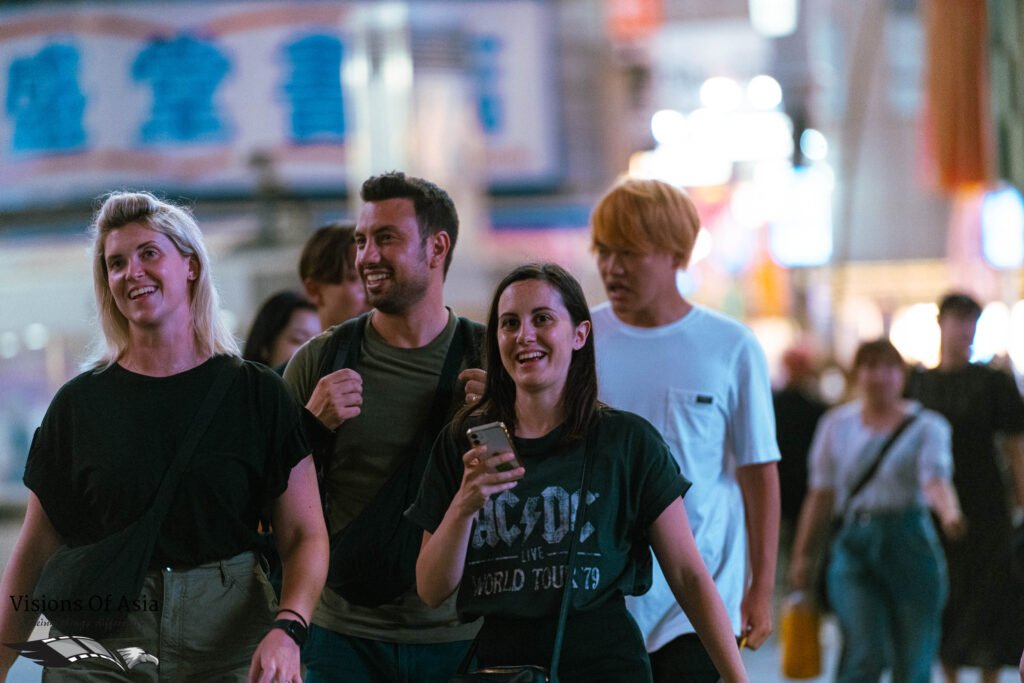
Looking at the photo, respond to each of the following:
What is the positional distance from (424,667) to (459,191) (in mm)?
15867

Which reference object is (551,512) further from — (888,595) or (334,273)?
(888,595)

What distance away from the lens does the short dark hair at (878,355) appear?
322 inches

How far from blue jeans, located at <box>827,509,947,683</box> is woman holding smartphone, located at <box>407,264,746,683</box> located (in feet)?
12.4

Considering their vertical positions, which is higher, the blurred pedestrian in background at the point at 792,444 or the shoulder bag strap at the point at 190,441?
the shoulder bag strap at the point at 190,441

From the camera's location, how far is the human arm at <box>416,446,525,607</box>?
379 centimetres

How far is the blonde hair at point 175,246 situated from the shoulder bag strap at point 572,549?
972mm

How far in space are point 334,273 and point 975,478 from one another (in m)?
4.49

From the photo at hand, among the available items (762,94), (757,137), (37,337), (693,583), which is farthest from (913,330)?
(693,583)

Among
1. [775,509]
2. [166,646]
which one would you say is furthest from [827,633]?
[166,646]

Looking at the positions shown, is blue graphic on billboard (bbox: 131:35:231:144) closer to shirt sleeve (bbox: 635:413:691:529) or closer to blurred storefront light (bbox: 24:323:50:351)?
blurred storefront light (bbox: 24:323:50:351)

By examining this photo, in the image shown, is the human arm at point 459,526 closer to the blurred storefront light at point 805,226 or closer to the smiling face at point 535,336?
the smiling face at point 535,336

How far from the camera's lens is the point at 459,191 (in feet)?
66.8

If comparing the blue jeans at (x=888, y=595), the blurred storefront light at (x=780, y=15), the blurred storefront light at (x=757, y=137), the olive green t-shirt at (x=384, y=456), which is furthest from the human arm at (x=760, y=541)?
the blurred storefront light at (x=757, y=137)

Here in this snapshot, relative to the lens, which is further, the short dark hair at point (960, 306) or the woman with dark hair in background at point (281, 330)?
the short dark hair at point (960, 306)
